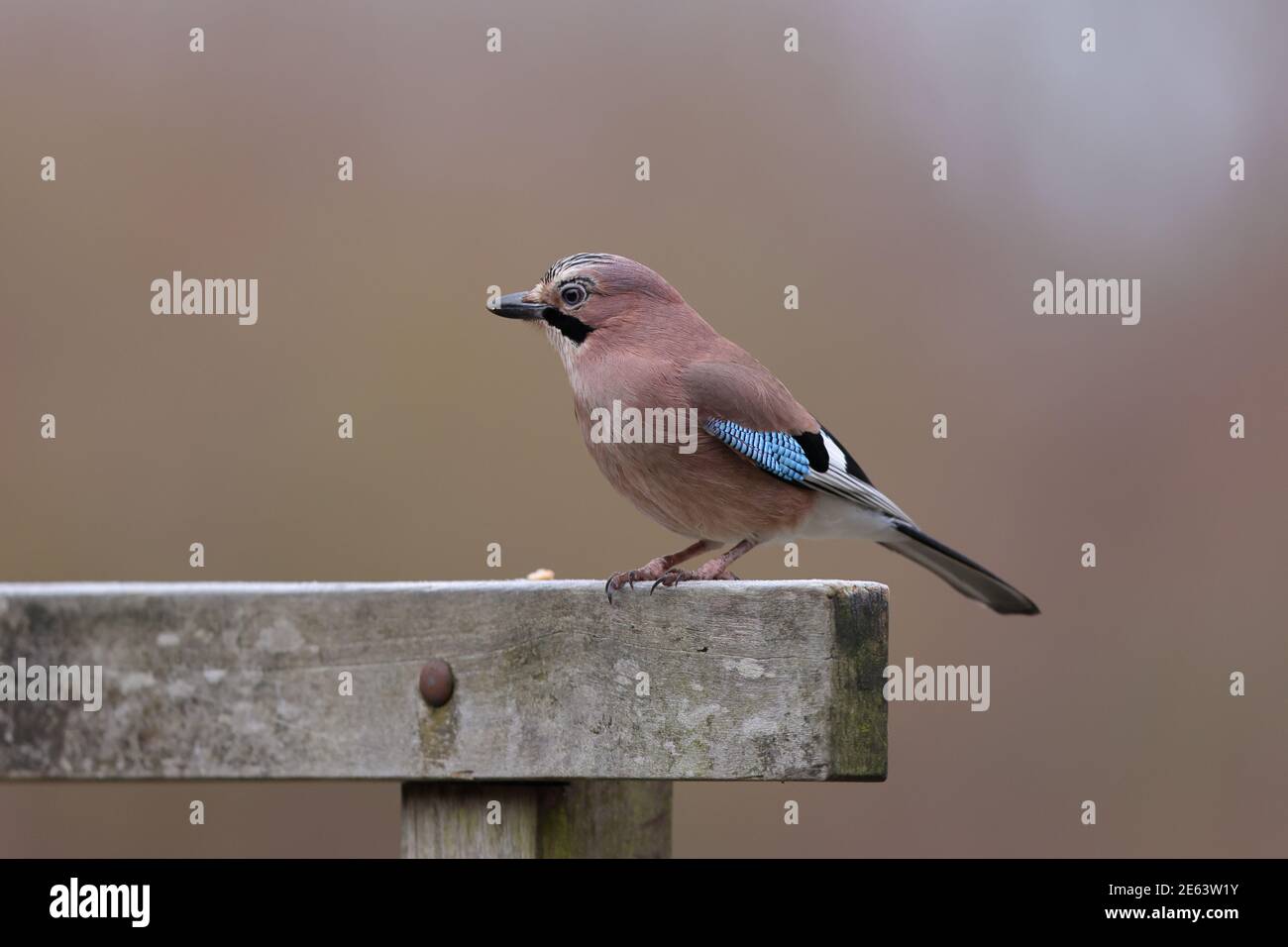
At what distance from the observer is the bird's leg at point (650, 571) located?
292cm

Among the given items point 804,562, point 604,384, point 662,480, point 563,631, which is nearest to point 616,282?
point 604,384

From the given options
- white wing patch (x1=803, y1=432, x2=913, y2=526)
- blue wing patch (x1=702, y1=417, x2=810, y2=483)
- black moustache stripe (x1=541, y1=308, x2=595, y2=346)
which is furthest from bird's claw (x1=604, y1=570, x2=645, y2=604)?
black moustache stripe (x1=541, y1=308, x2=595, y2=346)

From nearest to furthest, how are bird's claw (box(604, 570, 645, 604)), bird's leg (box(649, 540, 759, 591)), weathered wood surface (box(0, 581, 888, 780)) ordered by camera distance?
weathered wood surface (box(0, 581, 888, 780)) < bird's claw (box(604, 570, 645, 604)) < bird's leg (box(649, 540, 759, 591))

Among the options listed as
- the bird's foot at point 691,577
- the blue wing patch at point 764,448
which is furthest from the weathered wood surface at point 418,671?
the blue wing patch at point 764,448

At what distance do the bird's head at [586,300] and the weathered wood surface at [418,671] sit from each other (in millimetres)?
1858

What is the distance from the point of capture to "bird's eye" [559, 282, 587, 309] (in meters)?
4.73

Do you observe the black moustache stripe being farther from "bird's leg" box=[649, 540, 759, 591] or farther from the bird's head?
"bird's leg" box=[649, 540, 759, 591]

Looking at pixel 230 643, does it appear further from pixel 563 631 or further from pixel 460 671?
pixel 563 631

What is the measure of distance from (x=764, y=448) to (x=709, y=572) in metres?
0.59

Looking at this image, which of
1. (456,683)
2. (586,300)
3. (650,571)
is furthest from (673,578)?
(586,300)

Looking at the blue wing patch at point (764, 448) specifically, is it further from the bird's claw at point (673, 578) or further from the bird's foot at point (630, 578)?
the bird's foot at point (630, 578)

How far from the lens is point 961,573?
481cm

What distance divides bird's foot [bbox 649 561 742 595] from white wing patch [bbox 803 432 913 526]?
53 centimetres

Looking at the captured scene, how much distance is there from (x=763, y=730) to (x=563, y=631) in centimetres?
45
